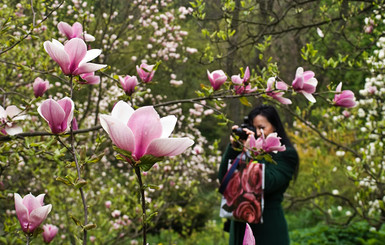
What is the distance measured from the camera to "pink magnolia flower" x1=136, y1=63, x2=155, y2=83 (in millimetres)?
1449

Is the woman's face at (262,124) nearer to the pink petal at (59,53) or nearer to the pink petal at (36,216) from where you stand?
the pink petal at (59,53)

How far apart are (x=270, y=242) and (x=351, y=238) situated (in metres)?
2.90

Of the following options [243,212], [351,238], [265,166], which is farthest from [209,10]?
[351,238]

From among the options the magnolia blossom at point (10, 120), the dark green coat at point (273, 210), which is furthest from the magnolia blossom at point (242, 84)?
the dark green coat at point (273, 210)

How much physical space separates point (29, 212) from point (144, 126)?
0.34 m

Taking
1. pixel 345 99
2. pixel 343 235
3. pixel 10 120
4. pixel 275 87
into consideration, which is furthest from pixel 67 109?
pixel 343 235

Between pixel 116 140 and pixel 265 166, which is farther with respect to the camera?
pixel 265 166

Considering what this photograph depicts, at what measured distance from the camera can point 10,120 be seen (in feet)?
3.78

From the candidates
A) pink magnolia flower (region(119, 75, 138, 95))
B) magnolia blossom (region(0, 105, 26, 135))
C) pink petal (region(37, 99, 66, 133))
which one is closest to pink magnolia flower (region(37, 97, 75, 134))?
pink petal (region(37, 99, 66, 133))

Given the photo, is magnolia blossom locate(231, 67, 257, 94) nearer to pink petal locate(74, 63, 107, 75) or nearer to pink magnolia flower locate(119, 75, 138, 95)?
pink magnolia flower locate(119, 75, 138, 95)

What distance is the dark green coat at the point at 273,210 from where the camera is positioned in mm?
2732

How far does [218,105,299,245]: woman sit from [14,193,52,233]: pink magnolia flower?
2096 mm

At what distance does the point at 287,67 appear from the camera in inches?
416

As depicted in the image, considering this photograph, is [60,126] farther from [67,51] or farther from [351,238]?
[351,238]
